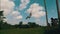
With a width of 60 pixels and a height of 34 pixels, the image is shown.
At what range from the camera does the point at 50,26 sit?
9.30 ft

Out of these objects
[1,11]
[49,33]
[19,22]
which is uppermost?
[1,11]

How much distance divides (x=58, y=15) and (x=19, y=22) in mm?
683

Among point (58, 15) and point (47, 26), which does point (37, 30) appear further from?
point (58, 15)

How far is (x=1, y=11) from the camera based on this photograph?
9.38ft

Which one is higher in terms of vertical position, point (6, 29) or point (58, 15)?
point (58, 15)

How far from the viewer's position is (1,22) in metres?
2.88

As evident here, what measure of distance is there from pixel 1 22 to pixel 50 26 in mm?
856

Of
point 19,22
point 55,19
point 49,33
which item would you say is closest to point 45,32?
point 49,33

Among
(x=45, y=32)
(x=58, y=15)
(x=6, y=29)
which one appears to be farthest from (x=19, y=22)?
(x=58, y=15)

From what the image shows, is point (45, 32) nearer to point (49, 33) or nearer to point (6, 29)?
point (49, 33)

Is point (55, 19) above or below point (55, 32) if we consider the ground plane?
above

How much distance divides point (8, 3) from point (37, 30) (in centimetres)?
70

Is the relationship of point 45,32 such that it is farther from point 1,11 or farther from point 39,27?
point 1,11

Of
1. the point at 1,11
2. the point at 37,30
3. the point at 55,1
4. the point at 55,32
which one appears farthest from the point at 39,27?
the point at 1,11
